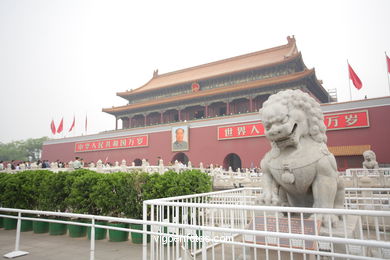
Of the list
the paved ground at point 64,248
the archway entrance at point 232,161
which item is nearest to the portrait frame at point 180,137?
the archway entrance at point 232,161

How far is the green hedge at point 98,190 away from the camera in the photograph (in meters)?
4.64

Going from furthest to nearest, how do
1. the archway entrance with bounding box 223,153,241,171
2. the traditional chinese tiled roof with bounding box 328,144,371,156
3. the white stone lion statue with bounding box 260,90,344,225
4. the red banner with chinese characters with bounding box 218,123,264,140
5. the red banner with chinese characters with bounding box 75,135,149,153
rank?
the red banner with chinese characters with bounding box 75,135,149,153 < the archway entrance with bounding box 223,153,241,171 < the red banner with chinese characters with bounding box 218,123,264,140 < the traditional chinese tiled roof with bounding box 328,144,371,156 < the white stone lion statue with bounding box 260,90,344,225

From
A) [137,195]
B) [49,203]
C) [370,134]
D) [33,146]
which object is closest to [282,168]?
[137,195]

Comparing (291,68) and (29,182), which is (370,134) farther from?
(29,182)

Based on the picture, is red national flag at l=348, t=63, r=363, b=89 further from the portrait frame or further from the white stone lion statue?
the white stone lion statue

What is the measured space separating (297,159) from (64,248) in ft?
12.4

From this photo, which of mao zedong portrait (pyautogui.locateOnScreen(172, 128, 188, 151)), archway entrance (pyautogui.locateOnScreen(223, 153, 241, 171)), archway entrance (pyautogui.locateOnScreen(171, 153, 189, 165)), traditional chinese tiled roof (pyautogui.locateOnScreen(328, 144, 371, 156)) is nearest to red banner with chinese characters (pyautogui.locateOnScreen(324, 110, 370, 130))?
traditional chinese tiled roof (pyautogui.locateOnScreen(328, 144, 371, 156))

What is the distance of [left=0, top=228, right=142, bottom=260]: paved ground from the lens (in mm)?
3730

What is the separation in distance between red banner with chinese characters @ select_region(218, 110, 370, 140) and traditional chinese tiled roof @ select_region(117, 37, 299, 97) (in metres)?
5.52

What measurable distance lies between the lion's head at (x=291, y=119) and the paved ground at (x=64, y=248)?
8.31 feet

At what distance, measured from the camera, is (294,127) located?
121 inches

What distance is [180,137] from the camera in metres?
18.4

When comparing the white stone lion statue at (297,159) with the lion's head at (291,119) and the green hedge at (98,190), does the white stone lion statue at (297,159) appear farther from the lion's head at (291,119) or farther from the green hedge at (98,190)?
the green hedge at (98,190)

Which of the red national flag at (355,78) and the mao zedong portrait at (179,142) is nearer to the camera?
the red national flag at (355,78)
